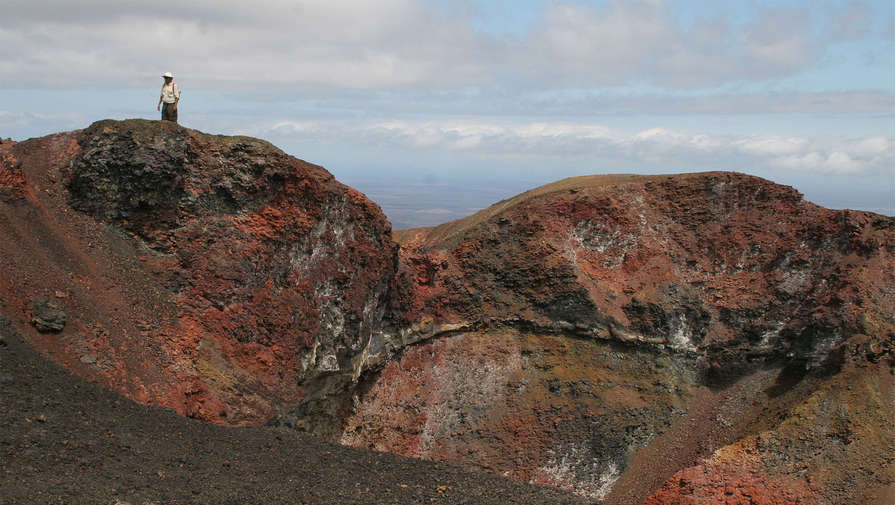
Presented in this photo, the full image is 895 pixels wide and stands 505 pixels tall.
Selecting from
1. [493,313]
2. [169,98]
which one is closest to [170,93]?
[169,98]

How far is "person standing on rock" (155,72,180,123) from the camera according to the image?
2372 cm

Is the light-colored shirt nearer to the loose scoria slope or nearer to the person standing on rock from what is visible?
the person standing on rock

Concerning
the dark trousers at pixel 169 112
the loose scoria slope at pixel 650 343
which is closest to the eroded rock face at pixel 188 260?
the dark trousers at pixel 169 112

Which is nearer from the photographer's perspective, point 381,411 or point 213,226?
point 213,226

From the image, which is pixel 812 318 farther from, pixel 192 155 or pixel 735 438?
pixel 192 155

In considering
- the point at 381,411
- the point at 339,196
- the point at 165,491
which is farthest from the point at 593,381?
the point at 165,491

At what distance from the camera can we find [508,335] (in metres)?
31.0

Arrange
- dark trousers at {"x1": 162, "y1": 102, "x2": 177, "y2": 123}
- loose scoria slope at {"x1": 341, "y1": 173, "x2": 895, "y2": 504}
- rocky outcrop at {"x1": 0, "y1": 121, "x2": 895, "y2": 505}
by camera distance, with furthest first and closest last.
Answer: loose scoria slope at {"x1": 341, "y1": 173, "x2": 895, "y2": 504}
dark trousers at {"x1": 162, "y1": 102, "x2": 177, "y2": 123}
rocky outcrop at {"x1": 0, "y1": 121, "x2": 895, "y2": 505}

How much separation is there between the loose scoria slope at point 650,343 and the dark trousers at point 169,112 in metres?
11.9

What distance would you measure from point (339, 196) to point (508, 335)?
10.7m

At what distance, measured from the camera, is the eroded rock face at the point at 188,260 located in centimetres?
1883

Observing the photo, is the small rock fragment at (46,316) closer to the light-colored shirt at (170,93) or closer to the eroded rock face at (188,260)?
the eroded rock face at (188,260)

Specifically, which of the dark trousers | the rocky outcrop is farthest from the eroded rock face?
the dark trousers

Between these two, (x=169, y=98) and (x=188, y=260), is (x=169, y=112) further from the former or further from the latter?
(x=188, y=260)
